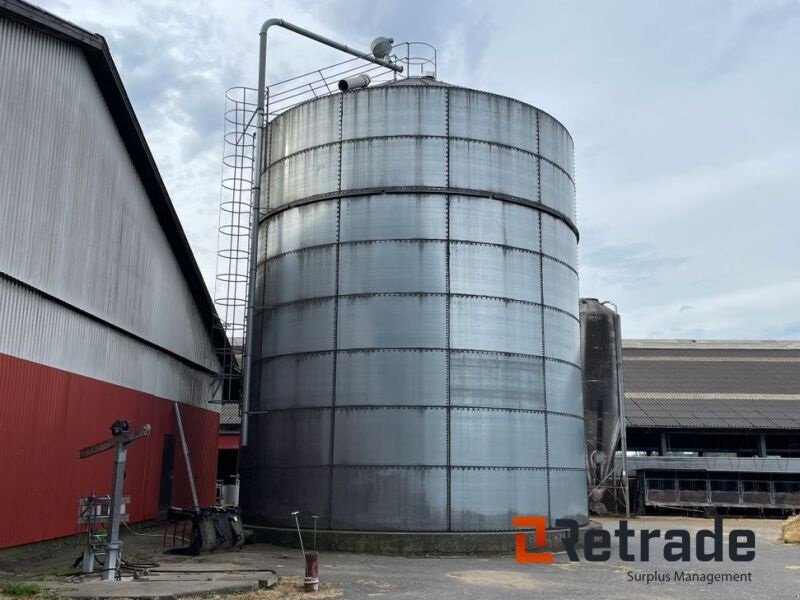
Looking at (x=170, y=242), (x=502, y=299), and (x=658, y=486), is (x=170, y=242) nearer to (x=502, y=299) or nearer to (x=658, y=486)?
(x=502, y=299)

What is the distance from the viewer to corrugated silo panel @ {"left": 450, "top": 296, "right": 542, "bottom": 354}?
1923 centimetres

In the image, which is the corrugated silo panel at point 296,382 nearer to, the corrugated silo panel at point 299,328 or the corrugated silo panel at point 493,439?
the corrugated silo panel at point 299,328

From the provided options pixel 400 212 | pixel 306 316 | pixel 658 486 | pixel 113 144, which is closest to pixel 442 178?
pixel 400 212

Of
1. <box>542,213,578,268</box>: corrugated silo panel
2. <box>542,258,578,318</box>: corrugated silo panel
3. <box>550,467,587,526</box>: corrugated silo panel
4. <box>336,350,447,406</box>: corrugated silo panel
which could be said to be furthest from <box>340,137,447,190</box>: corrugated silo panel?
<box>550,467,587,526</box>: corrugated silo panel

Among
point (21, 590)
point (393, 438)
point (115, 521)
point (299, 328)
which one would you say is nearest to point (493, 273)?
point (393, 438)

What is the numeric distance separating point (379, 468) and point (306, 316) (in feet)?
15.1

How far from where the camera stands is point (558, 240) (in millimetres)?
21734

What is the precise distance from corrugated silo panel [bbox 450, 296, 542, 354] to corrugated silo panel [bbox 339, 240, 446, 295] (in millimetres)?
859

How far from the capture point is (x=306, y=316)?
66.8 feet

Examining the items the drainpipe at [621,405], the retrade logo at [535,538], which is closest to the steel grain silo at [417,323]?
the retrade logo at [535,538]

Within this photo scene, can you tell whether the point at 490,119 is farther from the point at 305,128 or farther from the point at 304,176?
the point at 304,176

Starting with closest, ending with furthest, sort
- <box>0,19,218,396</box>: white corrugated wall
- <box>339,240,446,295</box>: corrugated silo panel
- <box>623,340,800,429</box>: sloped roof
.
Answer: <box>0,19,218,396</box>: white corrugated wall < <box>339,240,446,295</box>: corrugated silo panel < <box>623,340,800,429</box>: sloped roof

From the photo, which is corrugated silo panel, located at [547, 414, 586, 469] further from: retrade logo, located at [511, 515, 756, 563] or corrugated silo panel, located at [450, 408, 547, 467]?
retrade logo, located at [511, 515, 756, 563]

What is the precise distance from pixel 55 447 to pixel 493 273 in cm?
1154
